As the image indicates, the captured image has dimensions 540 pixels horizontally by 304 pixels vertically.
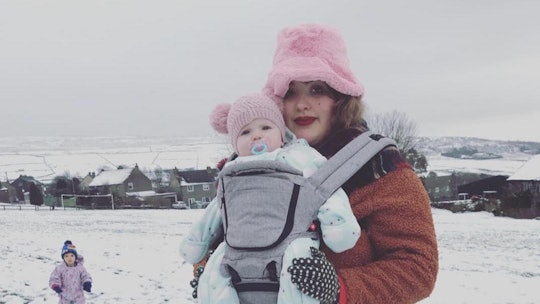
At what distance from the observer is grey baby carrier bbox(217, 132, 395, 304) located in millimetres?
1578

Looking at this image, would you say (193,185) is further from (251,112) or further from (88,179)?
(251,112)

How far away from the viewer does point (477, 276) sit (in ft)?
38.8

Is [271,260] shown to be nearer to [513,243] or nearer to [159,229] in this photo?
[513,243]

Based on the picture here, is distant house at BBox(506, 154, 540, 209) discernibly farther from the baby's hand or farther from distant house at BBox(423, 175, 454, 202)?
the baby's hand

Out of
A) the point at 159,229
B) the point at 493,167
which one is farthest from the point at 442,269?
the point at 493,167

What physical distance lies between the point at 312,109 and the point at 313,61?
21 centimetres

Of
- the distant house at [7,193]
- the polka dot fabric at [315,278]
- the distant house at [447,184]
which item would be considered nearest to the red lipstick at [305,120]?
the polka dot fabric at [315,278]

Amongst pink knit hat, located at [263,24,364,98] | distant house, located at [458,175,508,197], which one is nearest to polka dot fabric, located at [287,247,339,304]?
pink knit hat, located at [263,24,364,98]

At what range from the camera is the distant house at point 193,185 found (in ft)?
215

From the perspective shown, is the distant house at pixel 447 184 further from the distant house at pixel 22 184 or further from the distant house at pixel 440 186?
the distant house at pixel 22 184

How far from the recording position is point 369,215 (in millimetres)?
1707

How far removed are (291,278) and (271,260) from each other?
0.10 m

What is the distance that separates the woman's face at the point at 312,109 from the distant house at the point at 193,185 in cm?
6239

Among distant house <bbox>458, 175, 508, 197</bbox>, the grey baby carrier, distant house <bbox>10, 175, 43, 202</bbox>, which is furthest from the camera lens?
distant house <bbox>10, 175, 43, 202</bbox>
